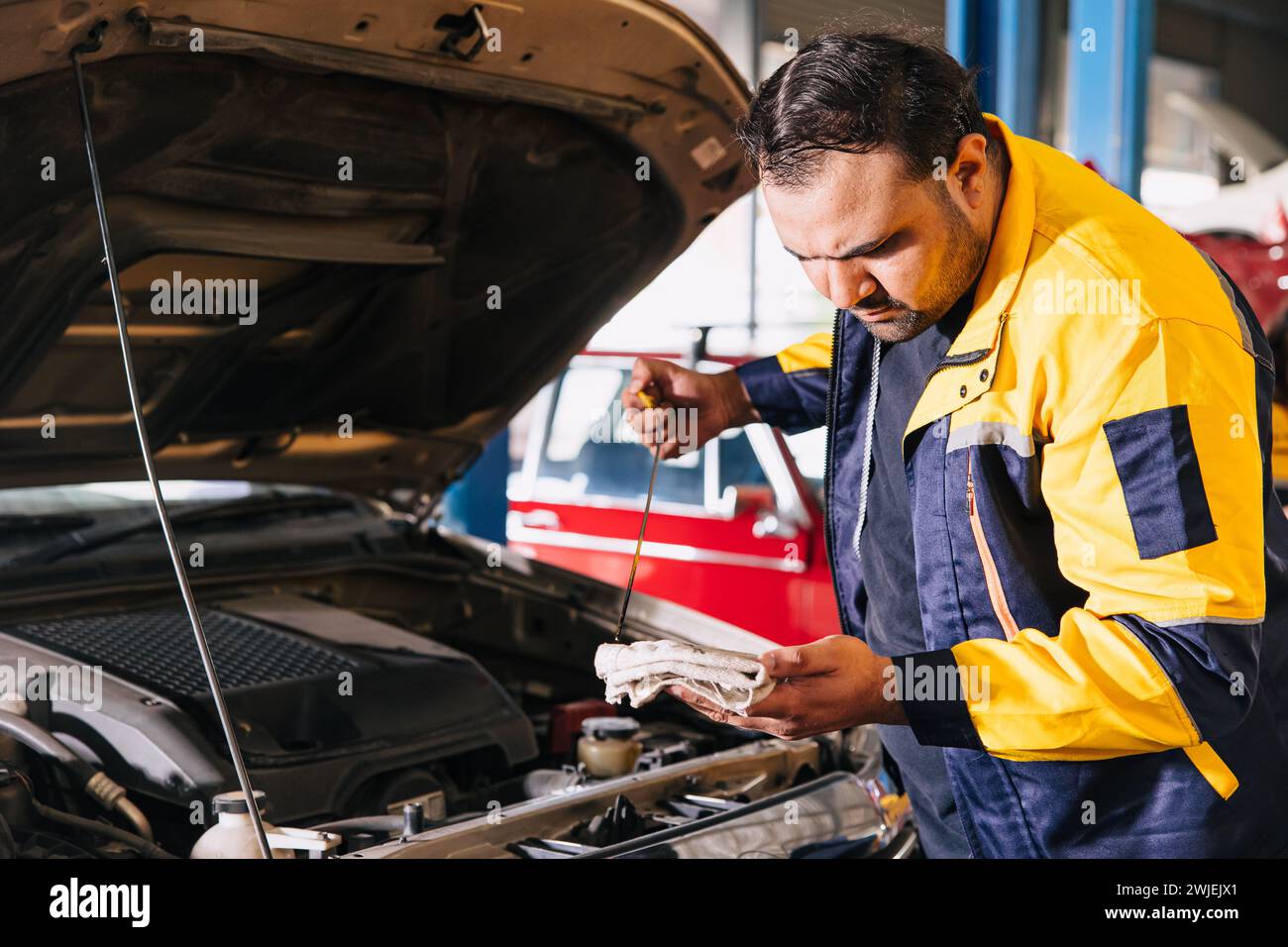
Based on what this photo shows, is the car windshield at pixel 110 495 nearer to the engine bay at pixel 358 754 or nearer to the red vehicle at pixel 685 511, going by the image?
the engine bay at pixel 358 754

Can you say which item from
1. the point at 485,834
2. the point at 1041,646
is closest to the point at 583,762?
the point at 485,834

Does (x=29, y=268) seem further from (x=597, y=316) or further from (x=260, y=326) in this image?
(x=597, y=316)

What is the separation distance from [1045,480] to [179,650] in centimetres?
139

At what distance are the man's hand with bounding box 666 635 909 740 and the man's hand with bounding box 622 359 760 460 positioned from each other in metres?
0.64

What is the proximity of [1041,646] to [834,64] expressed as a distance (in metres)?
0.60

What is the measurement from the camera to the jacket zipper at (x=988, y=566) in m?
1.39

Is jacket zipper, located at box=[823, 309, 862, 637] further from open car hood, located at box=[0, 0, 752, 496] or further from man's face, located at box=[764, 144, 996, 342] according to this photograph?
open car hood, located at box=[0, 0, 752, 496]

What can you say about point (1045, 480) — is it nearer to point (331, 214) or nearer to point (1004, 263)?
point (1004, 263)

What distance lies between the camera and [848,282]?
53.0 inches

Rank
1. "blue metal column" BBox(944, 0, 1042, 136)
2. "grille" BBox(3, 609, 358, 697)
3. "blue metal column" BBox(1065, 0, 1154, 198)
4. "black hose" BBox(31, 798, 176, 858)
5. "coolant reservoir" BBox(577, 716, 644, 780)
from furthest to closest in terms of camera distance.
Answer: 1. "blue metal column" BBox(1065, 0, 1154, 198)
2. "blue metal column" BBox(944, 0, 1042, 136)
3. "coolant reservoir" BBox(577, 716, 644, 780)
4. "grille" BBox(3, 609, 358, 697)
5. "black hose" BBox(31, 798, 176, 858)

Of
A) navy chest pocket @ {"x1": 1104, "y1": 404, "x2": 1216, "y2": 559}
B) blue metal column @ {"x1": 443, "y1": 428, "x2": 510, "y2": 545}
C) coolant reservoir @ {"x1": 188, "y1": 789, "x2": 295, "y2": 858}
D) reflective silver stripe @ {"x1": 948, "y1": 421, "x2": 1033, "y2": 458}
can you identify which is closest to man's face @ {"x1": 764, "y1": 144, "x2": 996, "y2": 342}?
reflective silver stripe @ {"x1": 948, "y1": 421, "x2": 1033, "y2": 458}

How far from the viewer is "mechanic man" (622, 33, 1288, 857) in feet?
4.07

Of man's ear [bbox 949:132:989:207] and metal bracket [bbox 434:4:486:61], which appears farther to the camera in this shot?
metal bracket [bbox 434:4:486:61]

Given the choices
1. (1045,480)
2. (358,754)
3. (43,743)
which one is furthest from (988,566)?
(43,743)
